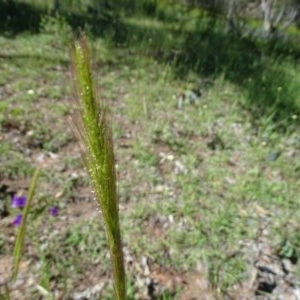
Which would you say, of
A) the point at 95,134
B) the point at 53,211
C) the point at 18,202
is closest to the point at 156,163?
the point at 53,211

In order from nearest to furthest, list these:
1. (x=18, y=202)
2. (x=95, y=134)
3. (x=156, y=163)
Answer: (x=95, y=134)
(x=18, y=202)
(x=156, y=163)

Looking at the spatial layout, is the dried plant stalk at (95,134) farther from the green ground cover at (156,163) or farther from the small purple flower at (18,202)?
the small purple flower at (18,202)

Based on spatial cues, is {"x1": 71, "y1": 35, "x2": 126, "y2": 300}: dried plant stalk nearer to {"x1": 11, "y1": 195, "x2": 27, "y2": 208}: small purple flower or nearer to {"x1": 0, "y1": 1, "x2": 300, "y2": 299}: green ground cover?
{"x1": 0, "y1": 1, "x2": 300, "y2": 299}: green ground cover

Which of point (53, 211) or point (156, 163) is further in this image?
point (156, 163)

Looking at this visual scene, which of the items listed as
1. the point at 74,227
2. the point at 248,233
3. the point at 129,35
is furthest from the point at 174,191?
the point at 129,35

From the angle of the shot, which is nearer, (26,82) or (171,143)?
(171,143)

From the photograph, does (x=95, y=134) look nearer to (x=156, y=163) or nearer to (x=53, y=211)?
(x=53, y=211)

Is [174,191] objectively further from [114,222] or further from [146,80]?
[114,222]

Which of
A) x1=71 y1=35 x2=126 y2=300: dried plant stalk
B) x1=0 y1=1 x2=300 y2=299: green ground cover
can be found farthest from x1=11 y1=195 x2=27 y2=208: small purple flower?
x1=71 y1=35 x2=126 y2=300: dried plant stalk

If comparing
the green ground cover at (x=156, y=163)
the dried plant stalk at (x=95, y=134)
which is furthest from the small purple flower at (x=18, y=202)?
the dried plant stalk at (x=95, y=134)
